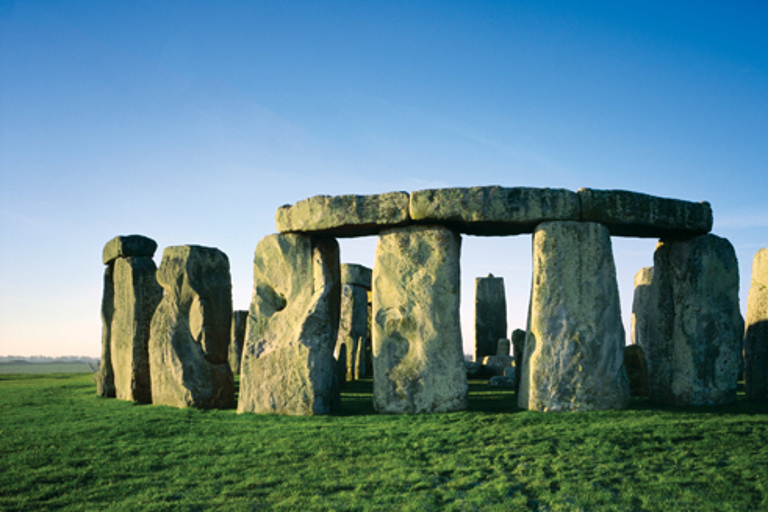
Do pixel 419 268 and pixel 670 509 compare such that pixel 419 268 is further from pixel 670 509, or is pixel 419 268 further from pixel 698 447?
pixel 670 509

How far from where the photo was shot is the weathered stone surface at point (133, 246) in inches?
371

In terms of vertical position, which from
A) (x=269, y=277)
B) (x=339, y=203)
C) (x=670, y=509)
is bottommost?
(x=670, y=509)

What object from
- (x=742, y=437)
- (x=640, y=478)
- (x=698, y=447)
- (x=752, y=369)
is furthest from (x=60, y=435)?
(x=752, y=369)

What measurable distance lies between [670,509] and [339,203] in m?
4.59

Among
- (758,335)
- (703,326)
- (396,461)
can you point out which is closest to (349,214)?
(396,461)

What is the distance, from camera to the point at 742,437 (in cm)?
541

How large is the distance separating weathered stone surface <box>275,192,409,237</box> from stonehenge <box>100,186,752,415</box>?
0.6 inches

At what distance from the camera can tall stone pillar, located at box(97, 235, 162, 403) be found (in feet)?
29.3

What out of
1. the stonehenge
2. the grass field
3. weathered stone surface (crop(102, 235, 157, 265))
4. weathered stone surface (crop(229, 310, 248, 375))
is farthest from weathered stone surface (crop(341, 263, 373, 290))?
the grass field

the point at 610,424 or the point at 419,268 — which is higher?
the point at 419,268

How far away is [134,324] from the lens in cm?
895

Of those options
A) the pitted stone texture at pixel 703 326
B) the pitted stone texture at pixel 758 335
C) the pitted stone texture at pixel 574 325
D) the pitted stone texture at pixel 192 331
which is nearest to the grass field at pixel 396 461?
the pitted stone texture at pixel 574 325

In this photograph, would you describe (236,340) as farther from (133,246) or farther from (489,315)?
(489,315)

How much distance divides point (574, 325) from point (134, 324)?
611 centimetres
